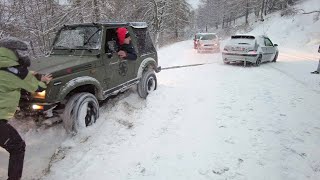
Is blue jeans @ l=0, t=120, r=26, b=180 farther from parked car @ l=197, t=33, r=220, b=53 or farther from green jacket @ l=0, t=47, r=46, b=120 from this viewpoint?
parked car @ l=197, t=33, r=220, b=53

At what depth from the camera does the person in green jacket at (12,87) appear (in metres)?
3.74

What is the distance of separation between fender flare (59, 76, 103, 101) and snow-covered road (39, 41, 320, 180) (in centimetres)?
67

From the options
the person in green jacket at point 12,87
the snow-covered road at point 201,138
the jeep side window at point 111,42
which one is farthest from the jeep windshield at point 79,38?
the person in green jacket at point 12,87

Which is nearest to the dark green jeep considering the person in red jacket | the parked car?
the person in red jacket

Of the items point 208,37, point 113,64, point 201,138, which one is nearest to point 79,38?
point 113,64

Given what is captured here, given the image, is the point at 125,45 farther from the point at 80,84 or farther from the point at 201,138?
the point at 201,138

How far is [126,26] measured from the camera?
7.89 meters

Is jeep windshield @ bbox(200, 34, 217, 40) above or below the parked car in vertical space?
above

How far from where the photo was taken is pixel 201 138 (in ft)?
19.0

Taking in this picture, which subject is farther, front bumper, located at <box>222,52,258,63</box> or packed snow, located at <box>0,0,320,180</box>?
front bumper, located at <box>222,52,258,63</box>

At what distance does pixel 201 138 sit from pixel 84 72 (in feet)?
9.05

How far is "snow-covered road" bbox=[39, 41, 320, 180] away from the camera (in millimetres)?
4648

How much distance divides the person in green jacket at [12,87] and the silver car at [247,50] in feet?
41.7

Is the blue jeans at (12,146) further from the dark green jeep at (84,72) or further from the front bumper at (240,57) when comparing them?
the front bumper at (240,57)
